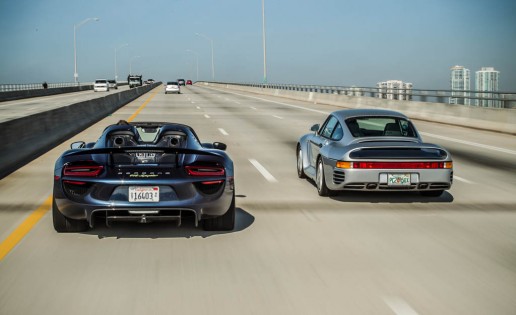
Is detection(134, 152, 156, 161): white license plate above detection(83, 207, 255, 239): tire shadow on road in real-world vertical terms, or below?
above

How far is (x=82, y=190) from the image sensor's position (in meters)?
6.75

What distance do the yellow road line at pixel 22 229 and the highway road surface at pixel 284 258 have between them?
18 mm

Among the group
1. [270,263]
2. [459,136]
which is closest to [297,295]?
[270,263]

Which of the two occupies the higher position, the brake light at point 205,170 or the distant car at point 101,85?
the distant car at point 101,85

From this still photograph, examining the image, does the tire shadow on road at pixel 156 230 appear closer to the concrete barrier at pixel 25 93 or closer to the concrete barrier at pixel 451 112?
the concrete barrier at pixel 451 112

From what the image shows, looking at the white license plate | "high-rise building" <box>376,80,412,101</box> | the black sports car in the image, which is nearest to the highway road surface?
the black sports car

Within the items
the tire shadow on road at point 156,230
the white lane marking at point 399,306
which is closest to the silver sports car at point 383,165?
the tire shadow on road at point 156,230

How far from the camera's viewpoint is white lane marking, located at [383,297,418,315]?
462 centimetres

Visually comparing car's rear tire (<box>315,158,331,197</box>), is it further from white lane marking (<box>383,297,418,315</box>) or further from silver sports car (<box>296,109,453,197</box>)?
white lane marking (<box>383,297,418,315</box>)

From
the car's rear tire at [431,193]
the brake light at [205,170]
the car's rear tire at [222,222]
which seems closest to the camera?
the brake light at [205,170]

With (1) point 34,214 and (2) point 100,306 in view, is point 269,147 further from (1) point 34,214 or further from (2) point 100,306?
(2) point 100,306

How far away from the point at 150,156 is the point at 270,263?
6.79ft

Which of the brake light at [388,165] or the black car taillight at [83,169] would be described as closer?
the black car taillight at [83,169]

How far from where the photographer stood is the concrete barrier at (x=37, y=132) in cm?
1319
